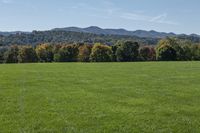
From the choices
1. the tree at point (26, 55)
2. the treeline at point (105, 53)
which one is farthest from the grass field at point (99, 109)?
the tree at point (26, 55)

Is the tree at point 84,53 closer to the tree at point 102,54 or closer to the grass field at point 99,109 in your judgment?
the tree at point 102,54

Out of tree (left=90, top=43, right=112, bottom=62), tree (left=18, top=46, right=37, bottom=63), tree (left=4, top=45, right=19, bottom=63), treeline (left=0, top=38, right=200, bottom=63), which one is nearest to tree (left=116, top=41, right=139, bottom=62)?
treeline (left=0, top=38, right=200, bottom=63)

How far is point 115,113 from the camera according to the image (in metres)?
17.5

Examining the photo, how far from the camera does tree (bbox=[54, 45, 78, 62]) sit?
372 feet

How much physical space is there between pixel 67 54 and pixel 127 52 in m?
18.4

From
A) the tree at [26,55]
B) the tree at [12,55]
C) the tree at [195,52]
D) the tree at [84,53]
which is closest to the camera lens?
the tree at [195,52]

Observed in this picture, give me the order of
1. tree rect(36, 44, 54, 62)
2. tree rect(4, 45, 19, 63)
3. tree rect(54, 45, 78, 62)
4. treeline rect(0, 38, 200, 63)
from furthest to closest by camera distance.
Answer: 1. tree rect(36, 44, 54, 62)
2. tree rect(54, 45, 78, 62)
3. tree rect(4, 45, 19, 63)
4. treeline rect(0, 38, 200, 63)

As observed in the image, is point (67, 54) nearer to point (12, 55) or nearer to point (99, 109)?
point (12, 55)

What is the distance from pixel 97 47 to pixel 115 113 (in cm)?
9560

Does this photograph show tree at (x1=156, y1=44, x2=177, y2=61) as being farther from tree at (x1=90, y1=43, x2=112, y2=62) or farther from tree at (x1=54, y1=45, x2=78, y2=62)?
tree at (x1=54, y1=45, x2=78, y2=62)

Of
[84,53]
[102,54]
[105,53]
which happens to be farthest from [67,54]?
[105,53]

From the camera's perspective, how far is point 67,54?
4569 inches

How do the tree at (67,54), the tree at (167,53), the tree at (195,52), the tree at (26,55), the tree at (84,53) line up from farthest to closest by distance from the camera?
1. the tree at (84,53)
2. the tree at (67,54)
3. the tree at (26,55)
4. the tree at (195,52)
5. the tree at (167,53)

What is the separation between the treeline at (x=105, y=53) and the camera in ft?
346
